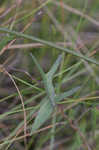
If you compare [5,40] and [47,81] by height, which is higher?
[5,40]

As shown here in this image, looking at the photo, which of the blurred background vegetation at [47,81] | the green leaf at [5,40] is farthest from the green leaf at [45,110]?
the green leaf at [5,40]

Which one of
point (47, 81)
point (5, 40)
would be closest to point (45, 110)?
point (47, 81)

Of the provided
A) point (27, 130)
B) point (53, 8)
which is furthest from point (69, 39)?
point (27, 130)

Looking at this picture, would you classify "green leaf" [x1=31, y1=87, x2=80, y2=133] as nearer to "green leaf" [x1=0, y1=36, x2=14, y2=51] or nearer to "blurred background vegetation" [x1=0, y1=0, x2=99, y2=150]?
"blurred background vegetation" [x1=0, y1=0, x2=99, y2=150]

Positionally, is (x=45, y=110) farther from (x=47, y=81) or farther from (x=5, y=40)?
(x=5, y=40)

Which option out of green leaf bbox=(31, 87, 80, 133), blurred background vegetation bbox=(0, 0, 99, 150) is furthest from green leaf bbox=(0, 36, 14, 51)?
green leaf bbox=(31, 87, 80, 133)

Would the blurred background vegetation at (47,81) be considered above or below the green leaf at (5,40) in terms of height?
below

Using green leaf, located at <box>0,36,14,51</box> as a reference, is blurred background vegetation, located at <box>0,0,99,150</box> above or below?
below

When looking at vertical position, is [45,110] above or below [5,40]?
below

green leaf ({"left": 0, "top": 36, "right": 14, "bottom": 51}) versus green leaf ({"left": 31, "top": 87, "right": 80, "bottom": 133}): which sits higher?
green leaf ({"left": 0, "top": 36, "right": 14, "bottom": 51})

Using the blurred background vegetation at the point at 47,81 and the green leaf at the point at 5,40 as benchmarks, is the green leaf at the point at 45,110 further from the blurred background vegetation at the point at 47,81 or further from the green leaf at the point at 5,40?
the green leaf at the point at 5,40
